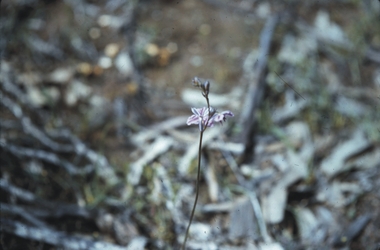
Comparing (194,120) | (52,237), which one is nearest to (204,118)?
(194,120)

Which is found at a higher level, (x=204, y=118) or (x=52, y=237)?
(x=204, y=118)

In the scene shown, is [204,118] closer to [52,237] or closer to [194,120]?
[194,120]

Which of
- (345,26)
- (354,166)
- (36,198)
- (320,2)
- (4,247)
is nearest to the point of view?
(4,247)

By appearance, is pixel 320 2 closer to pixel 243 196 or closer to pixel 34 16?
pixel 243 196

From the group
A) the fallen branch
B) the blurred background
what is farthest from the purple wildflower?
the fallen branch

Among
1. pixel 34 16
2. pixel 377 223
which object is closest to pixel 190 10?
pixel 34 16

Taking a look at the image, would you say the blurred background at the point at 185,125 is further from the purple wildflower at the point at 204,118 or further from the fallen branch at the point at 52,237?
the purple wildflower at the point at 204,118

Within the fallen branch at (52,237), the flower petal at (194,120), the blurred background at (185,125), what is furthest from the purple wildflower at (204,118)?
the fallen branch at (52,237)

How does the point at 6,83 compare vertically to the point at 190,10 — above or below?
below
